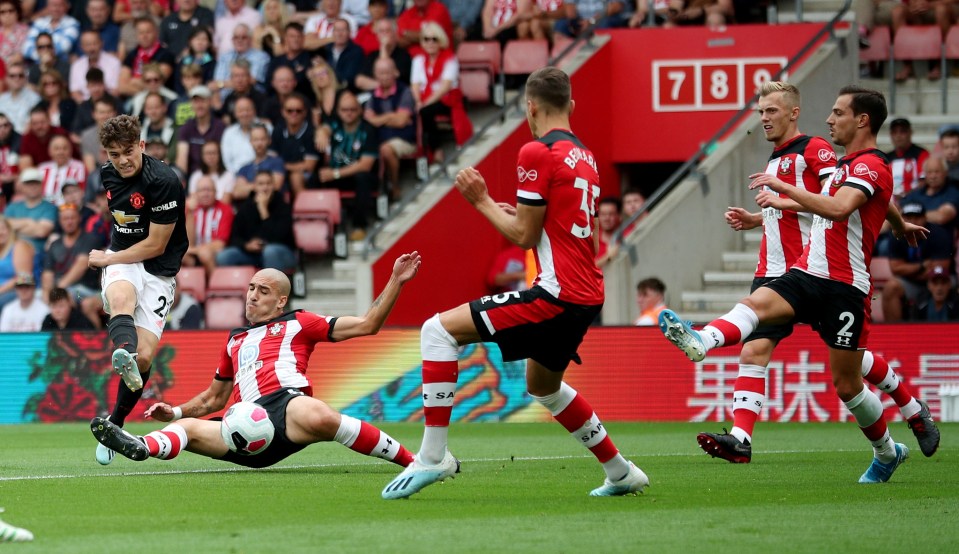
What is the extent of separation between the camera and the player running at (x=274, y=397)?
8500 mm

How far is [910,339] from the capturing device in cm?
1503

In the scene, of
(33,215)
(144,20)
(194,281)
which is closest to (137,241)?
(194,281)

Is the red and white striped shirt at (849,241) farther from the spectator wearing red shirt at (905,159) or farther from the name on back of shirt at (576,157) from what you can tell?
the spectator wearing red shirt at (905,159)

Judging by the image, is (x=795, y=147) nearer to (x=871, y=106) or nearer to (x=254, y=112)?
(x=871, y=106)

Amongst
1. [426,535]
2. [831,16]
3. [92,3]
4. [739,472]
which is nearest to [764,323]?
[739,472]

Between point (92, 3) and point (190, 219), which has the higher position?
point (92, 3)

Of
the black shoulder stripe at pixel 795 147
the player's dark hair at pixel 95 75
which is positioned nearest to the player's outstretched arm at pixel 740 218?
the black shoulder stripe at pixel 795 147

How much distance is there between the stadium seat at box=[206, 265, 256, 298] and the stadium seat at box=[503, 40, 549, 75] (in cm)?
454

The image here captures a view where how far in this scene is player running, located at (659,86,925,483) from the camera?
28.9ft

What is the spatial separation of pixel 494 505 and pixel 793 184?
11.8 feet

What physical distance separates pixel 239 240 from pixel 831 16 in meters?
8.22

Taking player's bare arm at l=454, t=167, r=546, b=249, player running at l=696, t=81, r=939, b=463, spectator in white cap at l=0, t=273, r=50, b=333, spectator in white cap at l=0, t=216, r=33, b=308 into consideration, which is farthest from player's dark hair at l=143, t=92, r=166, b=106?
player's bare arm at l=454, t=167, r=546, b=249

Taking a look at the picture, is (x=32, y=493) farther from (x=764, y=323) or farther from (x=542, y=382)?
(x=764, y=323)

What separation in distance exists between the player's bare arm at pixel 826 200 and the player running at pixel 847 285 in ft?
0.51
